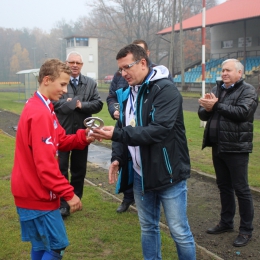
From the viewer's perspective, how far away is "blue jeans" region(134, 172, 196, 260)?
323 cm

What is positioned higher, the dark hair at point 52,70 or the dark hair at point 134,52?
the dark hair at point 134,52

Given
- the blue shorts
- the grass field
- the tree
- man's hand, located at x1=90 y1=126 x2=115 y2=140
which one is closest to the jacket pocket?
man's hand, located at x1=90 y1=126 x2=115 y2=140

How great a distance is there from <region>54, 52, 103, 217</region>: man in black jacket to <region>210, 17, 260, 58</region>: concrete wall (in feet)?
111

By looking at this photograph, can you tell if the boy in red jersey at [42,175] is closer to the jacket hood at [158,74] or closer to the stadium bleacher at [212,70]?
the jacket hood at [158,74]

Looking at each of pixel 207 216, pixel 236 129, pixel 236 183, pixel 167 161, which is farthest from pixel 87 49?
pixel 167 161

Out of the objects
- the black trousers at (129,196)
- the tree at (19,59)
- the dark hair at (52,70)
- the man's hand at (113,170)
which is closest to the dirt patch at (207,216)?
the black trousers at (129,196)

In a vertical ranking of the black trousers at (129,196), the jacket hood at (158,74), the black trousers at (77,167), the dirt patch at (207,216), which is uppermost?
the jacket hood at (158,74)

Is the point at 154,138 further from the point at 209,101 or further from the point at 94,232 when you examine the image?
the point at 94,232

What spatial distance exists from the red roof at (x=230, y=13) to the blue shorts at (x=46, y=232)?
29330mm

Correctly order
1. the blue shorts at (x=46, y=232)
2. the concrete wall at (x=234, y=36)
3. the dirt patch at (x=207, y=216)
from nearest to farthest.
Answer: the blue shorts at (x=46, y=232), the dirt patch at (x=207, y=216), the concrete wall at (x=234, y=36)

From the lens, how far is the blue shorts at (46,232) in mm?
2912

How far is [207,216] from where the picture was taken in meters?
5.26

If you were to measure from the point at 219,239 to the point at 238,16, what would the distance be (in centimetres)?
2959

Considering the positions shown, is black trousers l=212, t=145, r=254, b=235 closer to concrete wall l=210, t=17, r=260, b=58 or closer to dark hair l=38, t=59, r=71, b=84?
dark hair l=38, t=59, r=71, b=84
